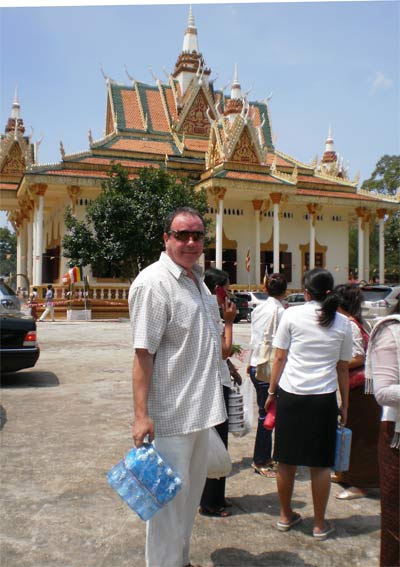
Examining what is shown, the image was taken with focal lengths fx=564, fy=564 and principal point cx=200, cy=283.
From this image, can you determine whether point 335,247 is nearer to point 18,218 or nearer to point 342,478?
point 18,218

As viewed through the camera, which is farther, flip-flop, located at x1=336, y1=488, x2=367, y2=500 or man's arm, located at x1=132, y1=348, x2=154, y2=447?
flip-flop, located at x1=336, y1=488, x2=367, y2=500

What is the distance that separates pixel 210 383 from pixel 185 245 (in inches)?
27.1

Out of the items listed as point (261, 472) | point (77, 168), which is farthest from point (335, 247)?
point (261, 472)

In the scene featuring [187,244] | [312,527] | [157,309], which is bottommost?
[312,527]

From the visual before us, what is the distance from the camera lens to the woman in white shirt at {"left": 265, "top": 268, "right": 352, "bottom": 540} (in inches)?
130

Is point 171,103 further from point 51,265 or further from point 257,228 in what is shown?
point 51,265

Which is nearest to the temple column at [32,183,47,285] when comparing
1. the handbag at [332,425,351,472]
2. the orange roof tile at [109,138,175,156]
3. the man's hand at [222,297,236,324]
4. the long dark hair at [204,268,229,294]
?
the orange roof tile at [109,138,175,156]

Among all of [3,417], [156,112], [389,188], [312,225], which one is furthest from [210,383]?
[389,188]

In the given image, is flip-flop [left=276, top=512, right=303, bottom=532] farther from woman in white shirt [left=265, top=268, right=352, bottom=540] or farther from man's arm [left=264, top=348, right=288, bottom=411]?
man's arm [left=264, top=348, right=288, bottom=411]

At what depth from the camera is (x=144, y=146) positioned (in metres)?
29.2

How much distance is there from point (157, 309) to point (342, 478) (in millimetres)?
2455

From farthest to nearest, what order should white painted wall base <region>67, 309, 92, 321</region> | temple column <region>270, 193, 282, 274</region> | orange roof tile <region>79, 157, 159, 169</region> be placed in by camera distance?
temple column <region>270, 193, 282, 274</region> < orange roof tile <region>79, 157, 159, 169</region> < white painted wall base <region>67, 309, 92, 321</region>

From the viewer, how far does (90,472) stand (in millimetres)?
4355

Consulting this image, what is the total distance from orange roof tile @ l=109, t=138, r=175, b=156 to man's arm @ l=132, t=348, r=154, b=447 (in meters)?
26.3
